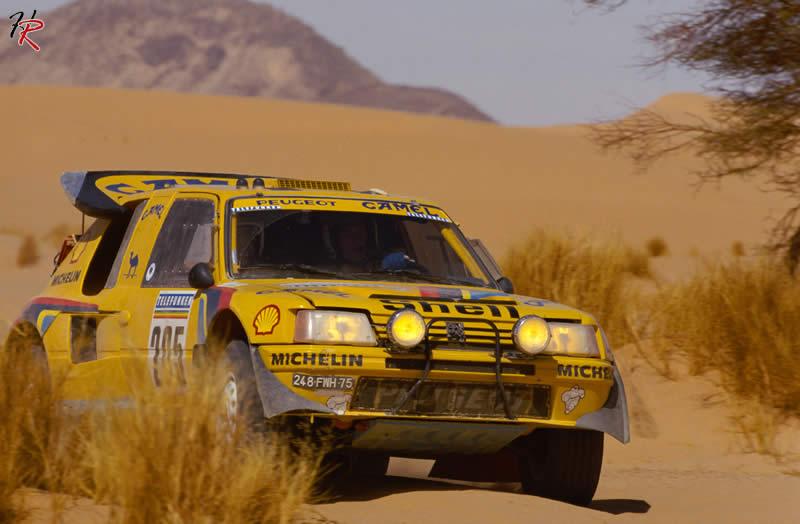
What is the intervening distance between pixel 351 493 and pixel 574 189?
4812cm

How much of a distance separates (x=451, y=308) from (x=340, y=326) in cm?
61

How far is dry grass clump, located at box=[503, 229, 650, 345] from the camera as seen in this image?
15.0 meters

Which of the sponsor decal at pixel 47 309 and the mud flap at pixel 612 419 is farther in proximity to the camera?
the sponsor decal at pixel 47 309

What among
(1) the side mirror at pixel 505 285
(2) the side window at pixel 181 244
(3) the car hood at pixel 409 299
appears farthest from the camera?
(1) the side mirror at pixel 505 285

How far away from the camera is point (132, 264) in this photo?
9047mm

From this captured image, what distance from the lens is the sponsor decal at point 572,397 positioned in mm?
7727

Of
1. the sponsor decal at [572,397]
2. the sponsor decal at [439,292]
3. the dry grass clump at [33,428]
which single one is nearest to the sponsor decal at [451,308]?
the sponsor decal at [439,292]

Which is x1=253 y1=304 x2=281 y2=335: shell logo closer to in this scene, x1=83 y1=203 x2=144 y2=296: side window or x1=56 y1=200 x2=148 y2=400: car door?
x1=56 y1=200 x2=148 y2=400: car door

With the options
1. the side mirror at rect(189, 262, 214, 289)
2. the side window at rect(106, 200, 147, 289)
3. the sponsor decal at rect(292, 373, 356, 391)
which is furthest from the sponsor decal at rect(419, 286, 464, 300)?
the side window at rect(106, 200, 147, 289)

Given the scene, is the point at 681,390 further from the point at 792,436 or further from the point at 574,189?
the point at 574,189

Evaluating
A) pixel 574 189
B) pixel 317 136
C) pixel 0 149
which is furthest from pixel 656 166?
pixel 0 149

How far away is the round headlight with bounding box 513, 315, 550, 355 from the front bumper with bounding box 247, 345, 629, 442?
0.11 m

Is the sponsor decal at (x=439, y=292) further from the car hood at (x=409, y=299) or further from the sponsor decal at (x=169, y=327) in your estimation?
the sponsor decal at (x=169, y=327)

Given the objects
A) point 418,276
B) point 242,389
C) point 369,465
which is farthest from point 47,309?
point 242,389
